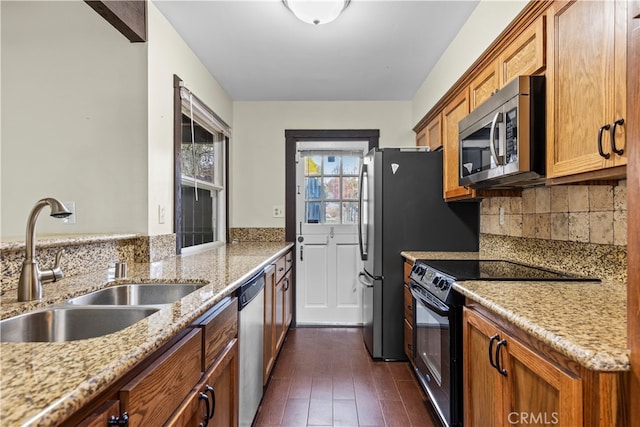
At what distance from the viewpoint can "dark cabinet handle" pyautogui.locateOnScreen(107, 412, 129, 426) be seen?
72 centimetres

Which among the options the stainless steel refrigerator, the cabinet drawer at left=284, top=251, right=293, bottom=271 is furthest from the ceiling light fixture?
the cabinet drawer at left=284, top=251, right=293, bottom=271

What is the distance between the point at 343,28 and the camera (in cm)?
244

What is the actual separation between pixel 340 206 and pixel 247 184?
1.04 metres

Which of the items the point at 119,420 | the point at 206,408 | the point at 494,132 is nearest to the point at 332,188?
the point at 494,132

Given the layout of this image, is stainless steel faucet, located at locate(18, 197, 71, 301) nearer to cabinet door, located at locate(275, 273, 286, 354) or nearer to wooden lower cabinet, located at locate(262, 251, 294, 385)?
wooden lower cabinet, located at locate(262, 251, 294, 385)

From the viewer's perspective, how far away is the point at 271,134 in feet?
13.2

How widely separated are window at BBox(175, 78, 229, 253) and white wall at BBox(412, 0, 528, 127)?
1.90 meters

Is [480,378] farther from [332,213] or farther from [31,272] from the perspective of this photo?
[332,213]

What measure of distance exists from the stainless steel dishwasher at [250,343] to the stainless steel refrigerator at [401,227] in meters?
1.12

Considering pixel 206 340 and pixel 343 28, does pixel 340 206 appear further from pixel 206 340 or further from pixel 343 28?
pixel 206 340

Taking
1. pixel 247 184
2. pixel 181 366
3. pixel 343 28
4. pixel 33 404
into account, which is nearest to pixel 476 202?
pixel 343 28

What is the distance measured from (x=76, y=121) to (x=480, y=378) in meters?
2.41

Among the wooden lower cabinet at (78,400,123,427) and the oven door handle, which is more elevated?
the wooden lower cabinet at (78,400,123,427)

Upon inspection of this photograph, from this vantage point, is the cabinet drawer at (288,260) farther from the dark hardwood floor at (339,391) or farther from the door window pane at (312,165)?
the door window pane at (312,165)
